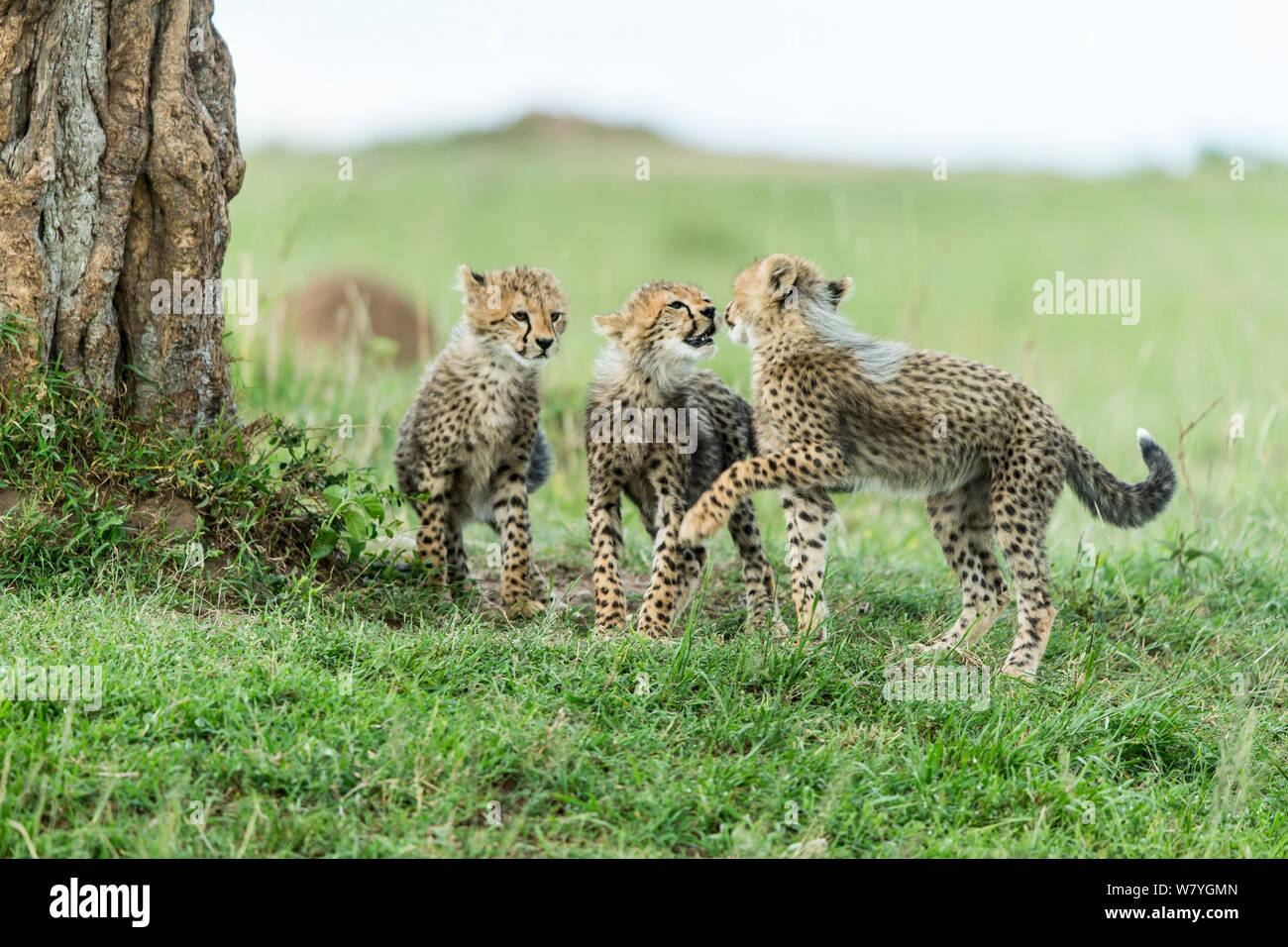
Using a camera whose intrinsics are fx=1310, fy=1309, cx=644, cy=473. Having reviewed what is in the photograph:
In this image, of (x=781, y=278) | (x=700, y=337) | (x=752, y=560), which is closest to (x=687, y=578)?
(x=752, y=560)

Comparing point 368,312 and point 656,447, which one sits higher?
point 368,312

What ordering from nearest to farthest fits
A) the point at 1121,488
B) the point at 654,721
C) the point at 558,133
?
the point at 654,721, the point at 1121,488, the point at 558,133

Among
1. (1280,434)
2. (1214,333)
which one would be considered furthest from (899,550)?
(1214,333)

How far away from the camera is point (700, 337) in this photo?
14.9 feet

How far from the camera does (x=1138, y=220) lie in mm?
18891

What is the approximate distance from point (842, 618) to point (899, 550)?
1666mm

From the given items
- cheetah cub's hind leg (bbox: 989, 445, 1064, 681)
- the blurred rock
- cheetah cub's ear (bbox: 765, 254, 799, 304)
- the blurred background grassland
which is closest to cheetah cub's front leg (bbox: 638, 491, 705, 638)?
cheetah cub's ear (bbox: 765, 254, 799, 304)

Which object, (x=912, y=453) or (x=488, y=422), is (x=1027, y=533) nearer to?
(x=912, y=453)

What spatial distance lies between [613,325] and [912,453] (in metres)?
1.14

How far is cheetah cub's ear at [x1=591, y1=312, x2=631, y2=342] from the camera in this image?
15.3 ft

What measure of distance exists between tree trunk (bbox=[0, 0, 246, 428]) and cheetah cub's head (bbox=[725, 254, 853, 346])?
1817 mm

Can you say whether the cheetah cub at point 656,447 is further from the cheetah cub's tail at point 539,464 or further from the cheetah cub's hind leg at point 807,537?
the cheetah cub's tail at point 539,464

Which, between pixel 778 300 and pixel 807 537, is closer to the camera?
pixel 807 537
